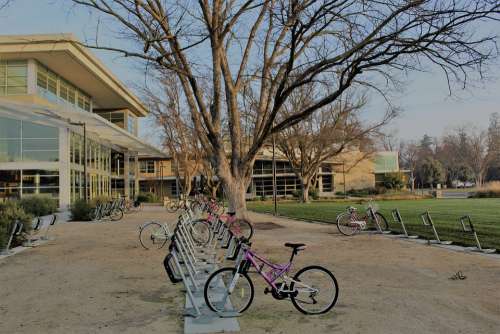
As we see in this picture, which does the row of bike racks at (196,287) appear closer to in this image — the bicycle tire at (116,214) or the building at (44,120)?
the bicycle tire at (116,214)

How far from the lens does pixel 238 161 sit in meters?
14.8

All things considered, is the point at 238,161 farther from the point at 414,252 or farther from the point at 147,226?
the point at 414,252

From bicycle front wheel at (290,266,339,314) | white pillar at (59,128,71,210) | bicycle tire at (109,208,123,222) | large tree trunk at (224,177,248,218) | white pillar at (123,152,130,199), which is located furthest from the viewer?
white pillar at (123,152,130,199)

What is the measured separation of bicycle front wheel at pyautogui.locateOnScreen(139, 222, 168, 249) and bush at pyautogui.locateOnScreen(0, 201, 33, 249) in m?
3.10

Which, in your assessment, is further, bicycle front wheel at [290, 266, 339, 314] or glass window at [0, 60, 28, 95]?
glass window at [0, 60, 28, 95]

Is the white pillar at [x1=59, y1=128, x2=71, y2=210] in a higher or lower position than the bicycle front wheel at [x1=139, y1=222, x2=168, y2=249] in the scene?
higher

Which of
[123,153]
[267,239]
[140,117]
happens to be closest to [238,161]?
[267,239]

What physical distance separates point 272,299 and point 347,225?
25.6 feet

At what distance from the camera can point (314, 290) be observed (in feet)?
16.7

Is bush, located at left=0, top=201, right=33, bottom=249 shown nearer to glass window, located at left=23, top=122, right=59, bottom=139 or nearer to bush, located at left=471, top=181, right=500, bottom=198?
glass window, located at left=23, top=122, right=59, bottom=139

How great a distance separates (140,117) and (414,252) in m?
46.0

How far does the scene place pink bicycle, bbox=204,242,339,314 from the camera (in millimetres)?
5094

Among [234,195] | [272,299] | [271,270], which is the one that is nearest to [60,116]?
[234,195]

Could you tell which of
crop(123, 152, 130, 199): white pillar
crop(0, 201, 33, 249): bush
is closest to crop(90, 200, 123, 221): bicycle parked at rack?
crop(0, 201, 33, 249): bush
